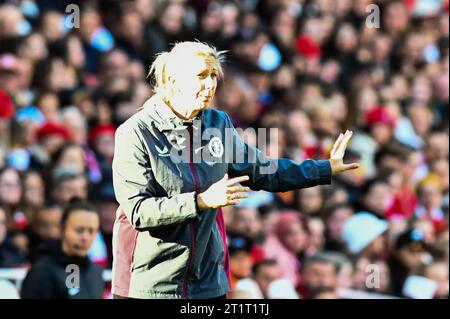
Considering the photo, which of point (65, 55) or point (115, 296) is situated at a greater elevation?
point (65, 55)

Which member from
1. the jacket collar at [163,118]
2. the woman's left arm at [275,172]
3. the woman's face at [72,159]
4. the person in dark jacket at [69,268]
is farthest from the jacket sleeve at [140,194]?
the woman's face at [72,159]

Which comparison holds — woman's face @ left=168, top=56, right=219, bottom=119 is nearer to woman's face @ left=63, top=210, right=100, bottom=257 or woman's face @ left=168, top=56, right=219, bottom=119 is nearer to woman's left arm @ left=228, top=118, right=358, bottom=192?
woman's left arm @ left=228, top=118, right=358, bottom=192

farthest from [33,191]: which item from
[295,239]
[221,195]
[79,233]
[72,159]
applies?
[221,195]

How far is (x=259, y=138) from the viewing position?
10234 millimetres

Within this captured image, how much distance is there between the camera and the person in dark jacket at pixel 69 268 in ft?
21.0

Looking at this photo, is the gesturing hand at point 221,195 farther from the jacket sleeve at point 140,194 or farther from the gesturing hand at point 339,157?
the gesturing hand at point 339,157

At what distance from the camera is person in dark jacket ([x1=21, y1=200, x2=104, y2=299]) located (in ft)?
21.0

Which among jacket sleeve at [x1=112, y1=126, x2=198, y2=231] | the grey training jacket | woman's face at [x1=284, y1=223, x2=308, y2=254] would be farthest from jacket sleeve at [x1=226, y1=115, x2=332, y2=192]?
woman's face at [x1=284, y1=223, x2=308, y2=254]

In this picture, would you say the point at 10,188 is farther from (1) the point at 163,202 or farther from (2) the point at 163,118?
(1) the point at 163,202

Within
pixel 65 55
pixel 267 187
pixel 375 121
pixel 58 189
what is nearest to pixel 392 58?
pixel 375 121

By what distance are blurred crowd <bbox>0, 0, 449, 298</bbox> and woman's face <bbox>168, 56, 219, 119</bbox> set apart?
2098 millimetres

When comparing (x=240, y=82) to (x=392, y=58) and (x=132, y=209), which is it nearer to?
(x=392, y=58)

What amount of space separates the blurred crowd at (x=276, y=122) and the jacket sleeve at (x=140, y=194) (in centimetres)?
198

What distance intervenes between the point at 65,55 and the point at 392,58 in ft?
15.6
